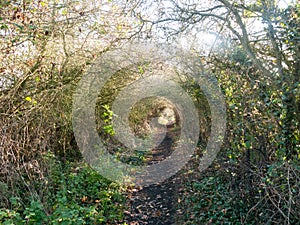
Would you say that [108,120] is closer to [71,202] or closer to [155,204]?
[155,204]

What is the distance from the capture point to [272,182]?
3193 millimetres

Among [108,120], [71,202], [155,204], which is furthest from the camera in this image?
[108,120]

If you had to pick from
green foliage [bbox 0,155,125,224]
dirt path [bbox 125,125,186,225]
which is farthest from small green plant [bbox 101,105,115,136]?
dirt path [bbox 125,125,186,225]

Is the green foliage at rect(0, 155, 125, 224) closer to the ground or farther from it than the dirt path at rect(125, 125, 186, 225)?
farther from it

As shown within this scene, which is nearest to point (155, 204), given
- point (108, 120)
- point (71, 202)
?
point (71, 202)

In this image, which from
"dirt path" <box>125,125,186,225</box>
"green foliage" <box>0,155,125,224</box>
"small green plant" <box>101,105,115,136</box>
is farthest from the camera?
"small green plant" <box>101,105,115,136</box>

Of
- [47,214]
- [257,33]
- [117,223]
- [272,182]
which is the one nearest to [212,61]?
[257,33]

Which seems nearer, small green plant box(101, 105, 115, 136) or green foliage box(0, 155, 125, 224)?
green foliage box(0, 155, 125, 224)

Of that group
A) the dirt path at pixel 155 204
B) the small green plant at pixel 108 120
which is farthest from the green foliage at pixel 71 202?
the small green plant at pixel 108 120

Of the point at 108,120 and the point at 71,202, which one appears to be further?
the point at 108,120

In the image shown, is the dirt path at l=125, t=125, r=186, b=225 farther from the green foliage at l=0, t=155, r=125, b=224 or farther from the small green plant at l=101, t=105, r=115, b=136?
the small green plant at l=101, t=105, r=115, b=136

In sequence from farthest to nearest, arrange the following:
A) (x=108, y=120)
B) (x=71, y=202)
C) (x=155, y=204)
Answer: (x=108, y=120)
(x=155, y=204)
(x=71, y=202)

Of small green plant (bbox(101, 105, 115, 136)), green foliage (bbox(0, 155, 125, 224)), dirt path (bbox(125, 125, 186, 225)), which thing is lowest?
dirt path (bbox(125, 125, 186, 225))

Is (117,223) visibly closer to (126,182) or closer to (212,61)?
(126,182)
